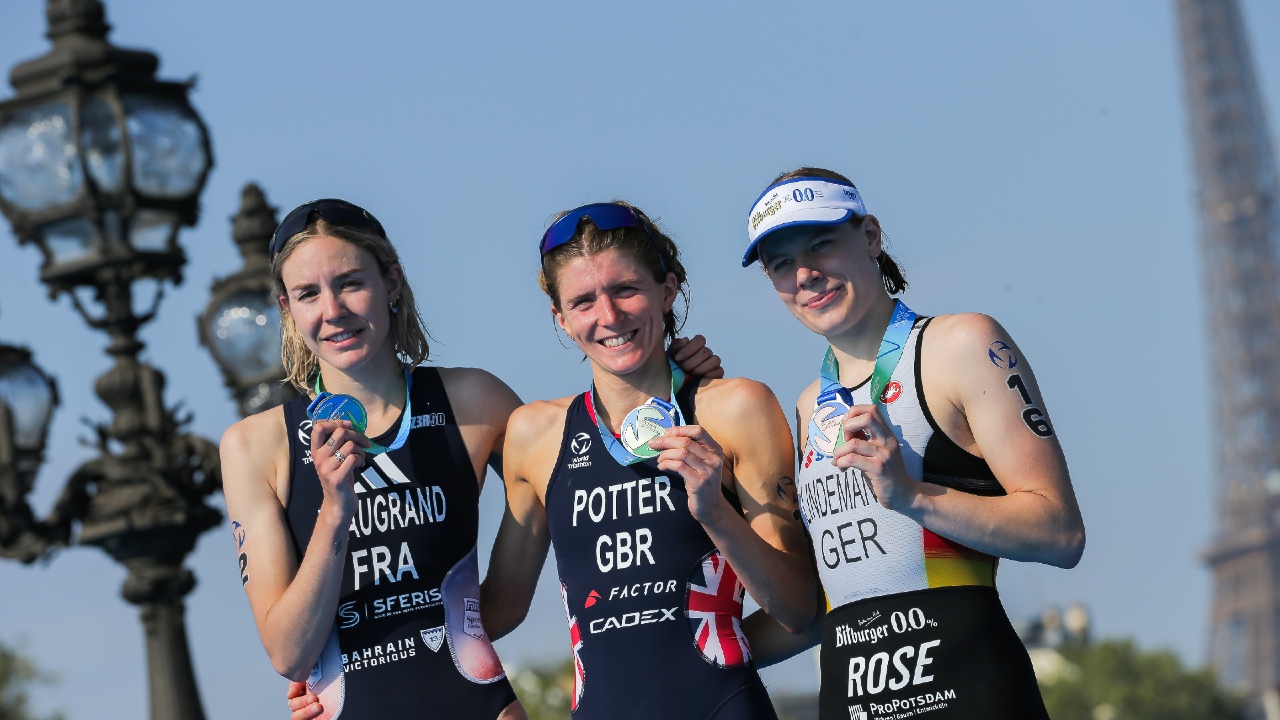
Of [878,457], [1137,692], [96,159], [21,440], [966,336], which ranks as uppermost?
[1137,692]

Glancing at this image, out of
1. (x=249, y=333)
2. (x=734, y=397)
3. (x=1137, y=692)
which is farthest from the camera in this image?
(x=1137, y=692)

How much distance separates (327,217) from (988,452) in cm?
263

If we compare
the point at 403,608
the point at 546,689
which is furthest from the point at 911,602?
the point at 546,689

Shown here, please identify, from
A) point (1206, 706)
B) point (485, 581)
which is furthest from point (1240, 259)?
point (485, 581)

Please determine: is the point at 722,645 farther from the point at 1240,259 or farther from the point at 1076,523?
the point at 1240,259

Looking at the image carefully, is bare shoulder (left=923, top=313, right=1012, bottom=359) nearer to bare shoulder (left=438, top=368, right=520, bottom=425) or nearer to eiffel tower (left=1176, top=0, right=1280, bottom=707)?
bare shoulder (left=438, top=368, right=520, bottom=425)

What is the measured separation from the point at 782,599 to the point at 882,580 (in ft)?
1.26

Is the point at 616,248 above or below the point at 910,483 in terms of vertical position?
above

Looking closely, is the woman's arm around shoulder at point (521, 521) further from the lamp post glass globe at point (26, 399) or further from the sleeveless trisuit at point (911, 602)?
the lamp post glass globe at point (26, 399)

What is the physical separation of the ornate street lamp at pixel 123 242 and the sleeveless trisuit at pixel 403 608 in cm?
342

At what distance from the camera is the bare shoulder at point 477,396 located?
289 inches

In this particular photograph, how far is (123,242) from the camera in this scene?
1059cm

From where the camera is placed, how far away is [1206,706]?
366ft

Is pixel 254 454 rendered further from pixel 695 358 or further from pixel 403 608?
pixel 695 358
